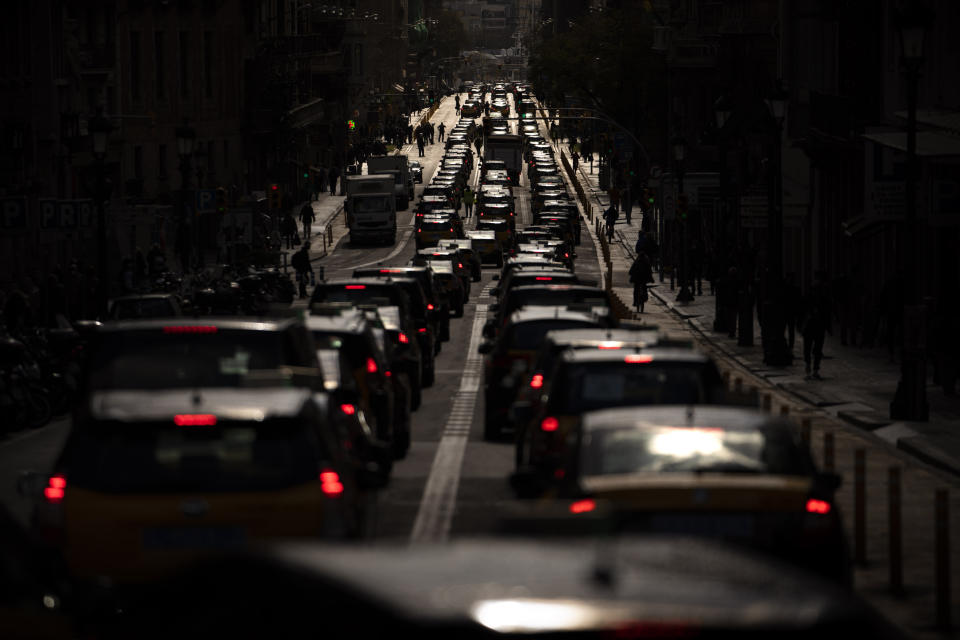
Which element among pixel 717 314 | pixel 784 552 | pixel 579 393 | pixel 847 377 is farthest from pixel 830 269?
pixel 784 552

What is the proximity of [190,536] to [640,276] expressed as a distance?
135ft

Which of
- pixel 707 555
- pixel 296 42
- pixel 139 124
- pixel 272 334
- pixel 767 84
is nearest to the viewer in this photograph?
pixel 707 555

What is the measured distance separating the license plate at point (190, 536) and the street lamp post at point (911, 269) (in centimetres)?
1711

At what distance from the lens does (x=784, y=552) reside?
32.6 feet

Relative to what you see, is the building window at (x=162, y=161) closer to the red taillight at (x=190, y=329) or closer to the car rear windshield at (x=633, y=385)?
the car rear windshield at (x=633, y=385)

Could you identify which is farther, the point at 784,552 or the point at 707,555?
the point at 784,552

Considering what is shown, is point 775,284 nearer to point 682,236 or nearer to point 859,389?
point 859,389

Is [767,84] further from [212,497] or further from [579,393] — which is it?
[212,497]

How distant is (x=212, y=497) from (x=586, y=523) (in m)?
4.13

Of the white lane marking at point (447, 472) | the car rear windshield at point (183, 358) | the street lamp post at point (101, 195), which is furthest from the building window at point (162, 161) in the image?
the car rear windshield at point (183, 358)

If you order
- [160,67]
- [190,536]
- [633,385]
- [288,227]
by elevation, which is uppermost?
[160,67]

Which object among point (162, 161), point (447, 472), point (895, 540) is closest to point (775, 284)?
point (447, 472)

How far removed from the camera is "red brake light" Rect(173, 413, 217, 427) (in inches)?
385

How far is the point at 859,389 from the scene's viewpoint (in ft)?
104
